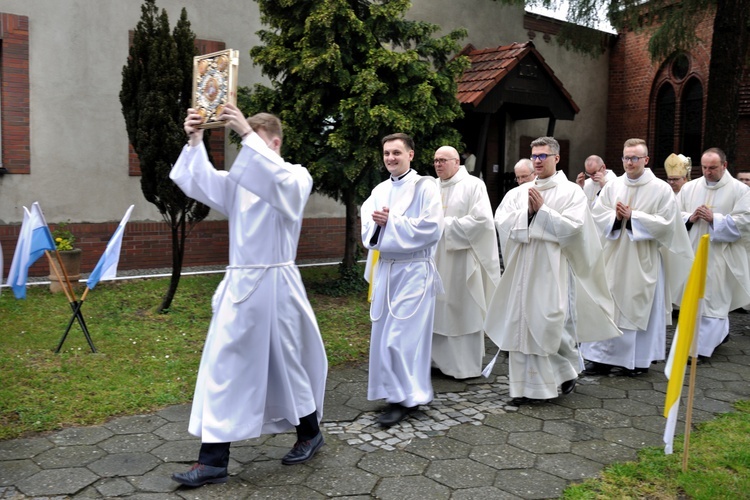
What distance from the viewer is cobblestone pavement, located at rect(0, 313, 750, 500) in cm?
388

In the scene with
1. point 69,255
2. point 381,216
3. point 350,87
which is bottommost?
point 69,255

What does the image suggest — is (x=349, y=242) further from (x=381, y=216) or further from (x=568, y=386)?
(x=381, y=216)

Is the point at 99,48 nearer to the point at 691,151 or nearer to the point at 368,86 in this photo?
the point at 368,86

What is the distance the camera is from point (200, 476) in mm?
3822

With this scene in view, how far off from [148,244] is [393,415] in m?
7.20

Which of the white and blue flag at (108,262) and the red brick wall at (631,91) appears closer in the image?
the white and blue flag at (108,262)

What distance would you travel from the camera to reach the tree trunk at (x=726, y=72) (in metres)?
10.0

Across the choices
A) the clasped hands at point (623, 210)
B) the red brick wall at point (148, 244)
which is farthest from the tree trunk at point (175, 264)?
the clasped hands at point (623, 210)

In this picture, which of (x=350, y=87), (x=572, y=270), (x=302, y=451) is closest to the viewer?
(x=302, y=451)

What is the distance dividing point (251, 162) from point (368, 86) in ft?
17.4

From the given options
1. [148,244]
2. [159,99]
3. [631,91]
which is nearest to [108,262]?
[159,99]

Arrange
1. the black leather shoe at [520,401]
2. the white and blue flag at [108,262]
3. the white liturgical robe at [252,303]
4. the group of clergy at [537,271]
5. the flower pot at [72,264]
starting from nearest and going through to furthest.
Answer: the white liturgical robe at [252,303] < the group of clergy at [537,271] < the black leather shoe at [520,401] < the white and blue flag at [108,262] < the flower pot at [72,264]

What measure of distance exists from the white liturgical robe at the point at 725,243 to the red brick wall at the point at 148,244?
22.4ft

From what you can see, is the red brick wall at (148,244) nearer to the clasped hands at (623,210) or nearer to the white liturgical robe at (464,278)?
the white liturgical robe at (464,278)
